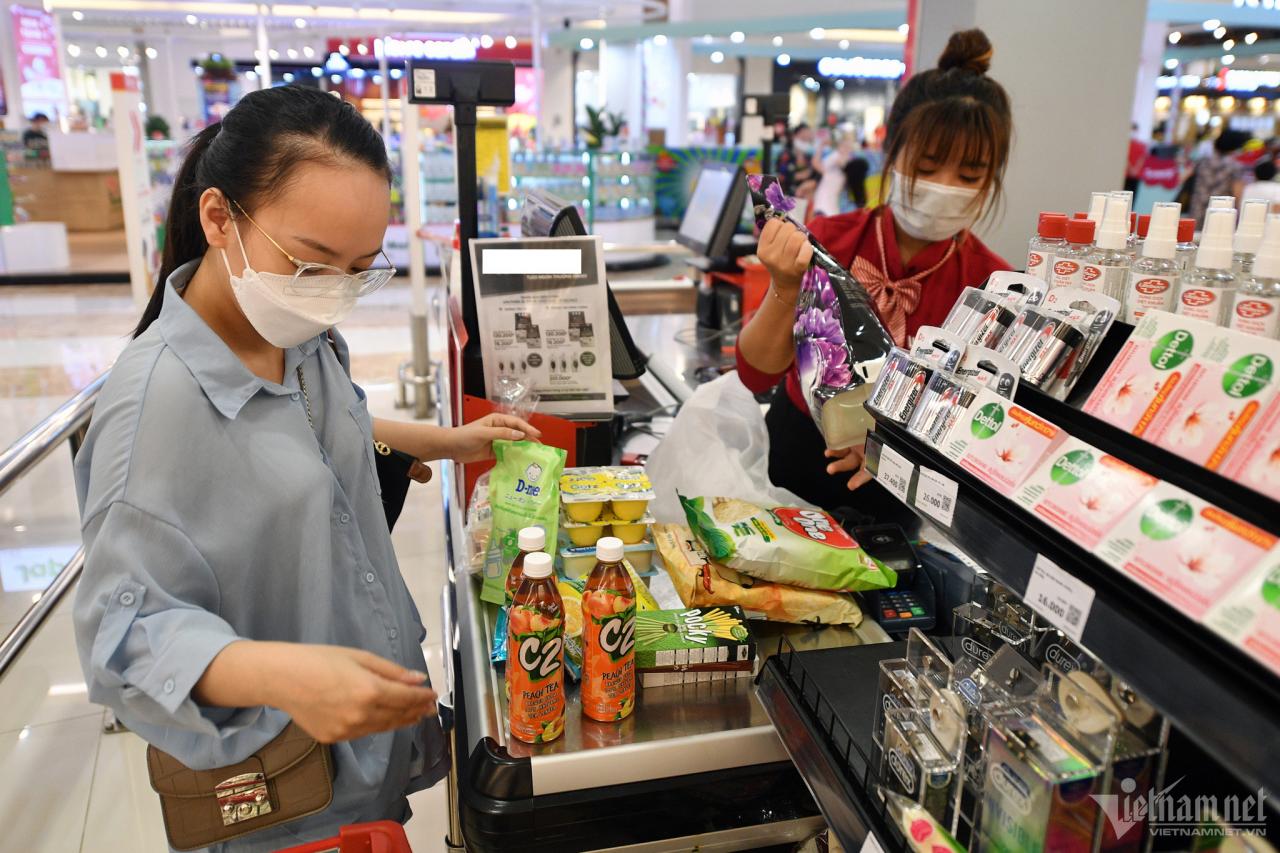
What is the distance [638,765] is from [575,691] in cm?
16

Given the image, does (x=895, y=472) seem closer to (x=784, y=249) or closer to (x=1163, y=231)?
(x=1163, y=231)

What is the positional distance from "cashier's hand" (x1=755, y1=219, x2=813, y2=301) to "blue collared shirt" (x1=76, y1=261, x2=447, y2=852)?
0.79 m

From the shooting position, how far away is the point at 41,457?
231 cm

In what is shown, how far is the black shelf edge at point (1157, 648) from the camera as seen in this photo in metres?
0.59

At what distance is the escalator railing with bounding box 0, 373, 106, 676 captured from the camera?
Answer: 2.14m

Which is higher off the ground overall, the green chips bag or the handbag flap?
the green chips bag

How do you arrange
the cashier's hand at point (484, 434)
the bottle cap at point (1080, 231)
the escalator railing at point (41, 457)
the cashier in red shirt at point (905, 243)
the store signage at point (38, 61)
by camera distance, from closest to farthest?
the bottle cap at point (1080, 231) < the cashier's hand at point (484, 434) < the cashier in red shirt at point (905, 243) < the escalator railing at point (41, 457) < the store signage at point (38, 61)

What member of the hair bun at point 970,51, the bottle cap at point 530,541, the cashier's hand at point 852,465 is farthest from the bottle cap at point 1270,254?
the hair bun at point 970,51

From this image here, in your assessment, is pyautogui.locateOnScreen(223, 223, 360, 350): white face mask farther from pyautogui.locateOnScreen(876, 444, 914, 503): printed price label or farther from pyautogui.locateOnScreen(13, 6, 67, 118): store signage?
pyautogui.locateOnScreen(13, 6, 67, 118): store signage

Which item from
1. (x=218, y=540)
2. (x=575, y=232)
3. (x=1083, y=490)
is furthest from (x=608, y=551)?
(x=575, y=232)

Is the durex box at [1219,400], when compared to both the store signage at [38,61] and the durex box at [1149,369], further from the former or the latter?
the store signage at [38,61]

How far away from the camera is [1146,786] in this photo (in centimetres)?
77

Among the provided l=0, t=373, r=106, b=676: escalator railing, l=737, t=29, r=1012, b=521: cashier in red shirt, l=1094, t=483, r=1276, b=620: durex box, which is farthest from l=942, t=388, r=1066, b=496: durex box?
l=0, t=373, r=106, b=676: escalator railing

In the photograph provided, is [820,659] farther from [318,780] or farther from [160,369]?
[160,369]
